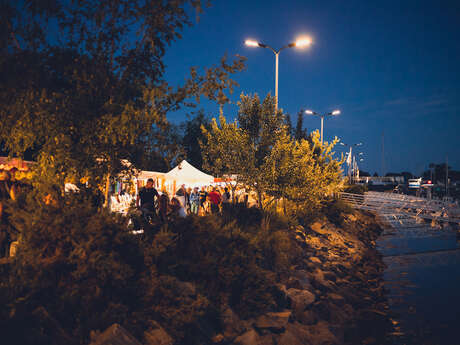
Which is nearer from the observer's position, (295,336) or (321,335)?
(295,336)

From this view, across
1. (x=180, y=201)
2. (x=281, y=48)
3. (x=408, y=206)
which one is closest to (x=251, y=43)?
(x=281, y=48)

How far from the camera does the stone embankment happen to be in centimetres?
737

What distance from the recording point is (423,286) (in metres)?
14.6

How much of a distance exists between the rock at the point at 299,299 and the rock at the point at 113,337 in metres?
5.47

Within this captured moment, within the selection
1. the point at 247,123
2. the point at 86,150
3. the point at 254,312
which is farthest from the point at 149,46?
the point at 247,123

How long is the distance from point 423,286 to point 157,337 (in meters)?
12.8

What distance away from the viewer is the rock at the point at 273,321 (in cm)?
784

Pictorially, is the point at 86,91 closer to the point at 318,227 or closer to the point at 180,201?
the point at 180,201

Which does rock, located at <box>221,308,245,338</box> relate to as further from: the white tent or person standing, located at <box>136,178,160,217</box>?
the white tent

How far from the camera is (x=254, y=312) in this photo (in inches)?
318

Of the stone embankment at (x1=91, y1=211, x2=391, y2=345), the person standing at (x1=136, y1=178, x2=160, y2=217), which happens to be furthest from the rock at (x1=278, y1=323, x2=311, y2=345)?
the person standing at (x1=136, y1=178, x2=160, y2=217)

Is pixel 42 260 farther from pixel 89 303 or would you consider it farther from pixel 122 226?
pixel 122 226

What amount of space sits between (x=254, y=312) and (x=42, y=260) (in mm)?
4670

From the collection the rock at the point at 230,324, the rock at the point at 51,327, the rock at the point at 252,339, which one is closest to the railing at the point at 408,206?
the rock at the point at 252,339
